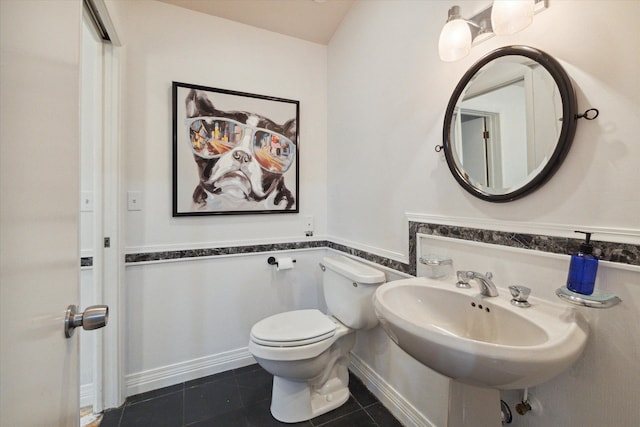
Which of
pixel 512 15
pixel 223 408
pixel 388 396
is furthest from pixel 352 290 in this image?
pixel 512 15

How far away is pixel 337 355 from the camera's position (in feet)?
5.25

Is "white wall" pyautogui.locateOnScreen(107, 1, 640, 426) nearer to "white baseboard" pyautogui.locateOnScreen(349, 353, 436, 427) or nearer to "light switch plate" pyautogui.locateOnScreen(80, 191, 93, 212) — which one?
"white baseboard" pyautogui.locateOnScreen(349, 353, 436, 427)

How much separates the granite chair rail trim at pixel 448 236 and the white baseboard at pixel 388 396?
26.8 inches


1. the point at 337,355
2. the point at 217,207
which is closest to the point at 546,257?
the point at 337,355

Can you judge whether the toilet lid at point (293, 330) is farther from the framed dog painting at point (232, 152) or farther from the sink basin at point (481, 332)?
the framed dog painting at point (232, 152)

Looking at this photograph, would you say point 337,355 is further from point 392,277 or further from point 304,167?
point 304,167

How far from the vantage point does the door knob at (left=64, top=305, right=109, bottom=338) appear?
565 mm

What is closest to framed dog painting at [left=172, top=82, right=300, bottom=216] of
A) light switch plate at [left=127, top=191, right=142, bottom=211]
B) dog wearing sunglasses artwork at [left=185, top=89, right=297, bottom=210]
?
A: dog wearing sunglasses artwork at [left=185, top=89, right=297, bottom=210]

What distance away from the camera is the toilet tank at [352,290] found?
1.48 metres

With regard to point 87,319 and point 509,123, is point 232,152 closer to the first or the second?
point 87,319

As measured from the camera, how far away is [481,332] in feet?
3.10

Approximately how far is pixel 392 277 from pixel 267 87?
1555 mm

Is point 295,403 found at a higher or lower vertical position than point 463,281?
lower

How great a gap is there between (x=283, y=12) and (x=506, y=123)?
157 centimetres
